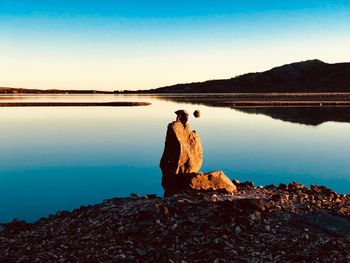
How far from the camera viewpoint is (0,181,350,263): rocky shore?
12633mm

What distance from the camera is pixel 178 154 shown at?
21141mm

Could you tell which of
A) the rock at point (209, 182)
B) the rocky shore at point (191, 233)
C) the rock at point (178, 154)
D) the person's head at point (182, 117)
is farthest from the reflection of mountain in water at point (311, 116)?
the rocky shore at point (191, 233)

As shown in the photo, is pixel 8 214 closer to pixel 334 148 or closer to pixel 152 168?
pixel 152 168

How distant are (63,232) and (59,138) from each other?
129 ft

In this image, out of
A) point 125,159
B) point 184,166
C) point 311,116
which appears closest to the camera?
point 184,166

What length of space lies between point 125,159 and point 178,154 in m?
18.3

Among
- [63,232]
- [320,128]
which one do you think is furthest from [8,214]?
[320,128]

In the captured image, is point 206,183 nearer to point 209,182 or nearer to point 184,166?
point 209,182

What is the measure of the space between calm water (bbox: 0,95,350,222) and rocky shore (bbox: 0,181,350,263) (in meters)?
7.32

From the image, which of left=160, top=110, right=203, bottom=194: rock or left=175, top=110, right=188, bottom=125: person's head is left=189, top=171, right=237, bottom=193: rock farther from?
left=175, top=110, right=188, bottom=125: person's head

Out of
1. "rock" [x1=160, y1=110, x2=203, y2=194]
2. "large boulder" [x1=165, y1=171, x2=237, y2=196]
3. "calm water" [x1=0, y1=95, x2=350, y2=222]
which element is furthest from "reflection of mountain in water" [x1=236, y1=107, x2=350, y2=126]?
"large boulder" [x1=165, y1=171, x2=237, y2=196]

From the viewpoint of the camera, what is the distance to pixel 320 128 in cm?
6222

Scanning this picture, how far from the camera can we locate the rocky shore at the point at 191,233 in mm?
12633

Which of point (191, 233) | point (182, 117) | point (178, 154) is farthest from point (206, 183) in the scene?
point (191, 233)
